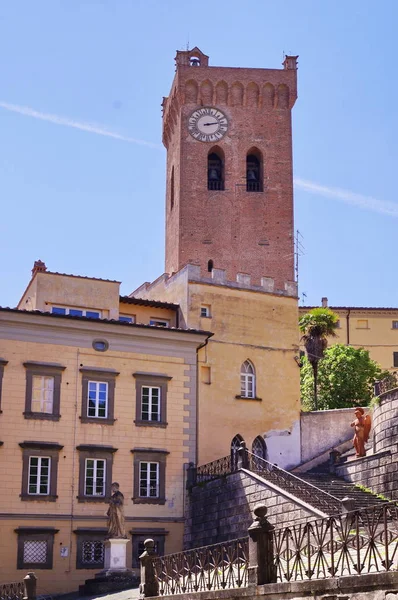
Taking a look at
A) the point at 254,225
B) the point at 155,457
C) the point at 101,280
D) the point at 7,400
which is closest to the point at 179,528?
the point at 155,457

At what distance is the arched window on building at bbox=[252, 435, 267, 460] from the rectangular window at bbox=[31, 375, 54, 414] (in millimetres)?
8189

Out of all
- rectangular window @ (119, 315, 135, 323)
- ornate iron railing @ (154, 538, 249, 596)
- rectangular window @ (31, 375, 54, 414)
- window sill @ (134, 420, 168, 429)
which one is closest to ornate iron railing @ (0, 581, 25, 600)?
rectangular window @ (31, 375, 54, 414)

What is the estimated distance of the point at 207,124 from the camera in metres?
54.1

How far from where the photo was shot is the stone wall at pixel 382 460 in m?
29.2

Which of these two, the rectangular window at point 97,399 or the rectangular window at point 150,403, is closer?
the rectangular window at point 97,399

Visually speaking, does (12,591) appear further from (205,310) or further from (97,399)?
(205,310)

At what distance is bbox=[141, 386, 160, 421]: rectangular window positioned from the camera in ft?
107

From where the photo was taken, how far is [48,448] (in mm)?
30703

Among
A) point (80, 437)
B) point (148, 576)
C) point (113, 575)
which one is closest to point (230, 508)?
point (113, 575)

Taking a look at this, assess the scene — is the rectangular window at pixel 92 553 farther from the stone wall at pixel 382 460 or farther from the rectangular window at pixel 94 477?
the stone wall at pixel 382 460

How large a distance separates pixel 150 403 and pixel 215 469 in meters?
3.17

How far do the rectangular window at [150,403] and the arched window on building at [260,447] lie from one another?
4.45 meters

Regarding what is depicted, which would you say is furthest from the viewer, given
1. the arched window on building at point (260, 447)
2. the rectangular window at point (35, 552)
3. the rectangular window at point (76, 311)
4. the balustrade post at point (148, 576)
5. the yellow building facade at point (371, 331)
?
the yellow building facade at point (371, 331)

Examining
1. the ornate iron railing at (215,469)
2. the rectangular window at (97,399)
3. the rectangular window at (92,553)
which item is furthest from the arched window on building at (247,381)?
the rectangular window at (92,553)
